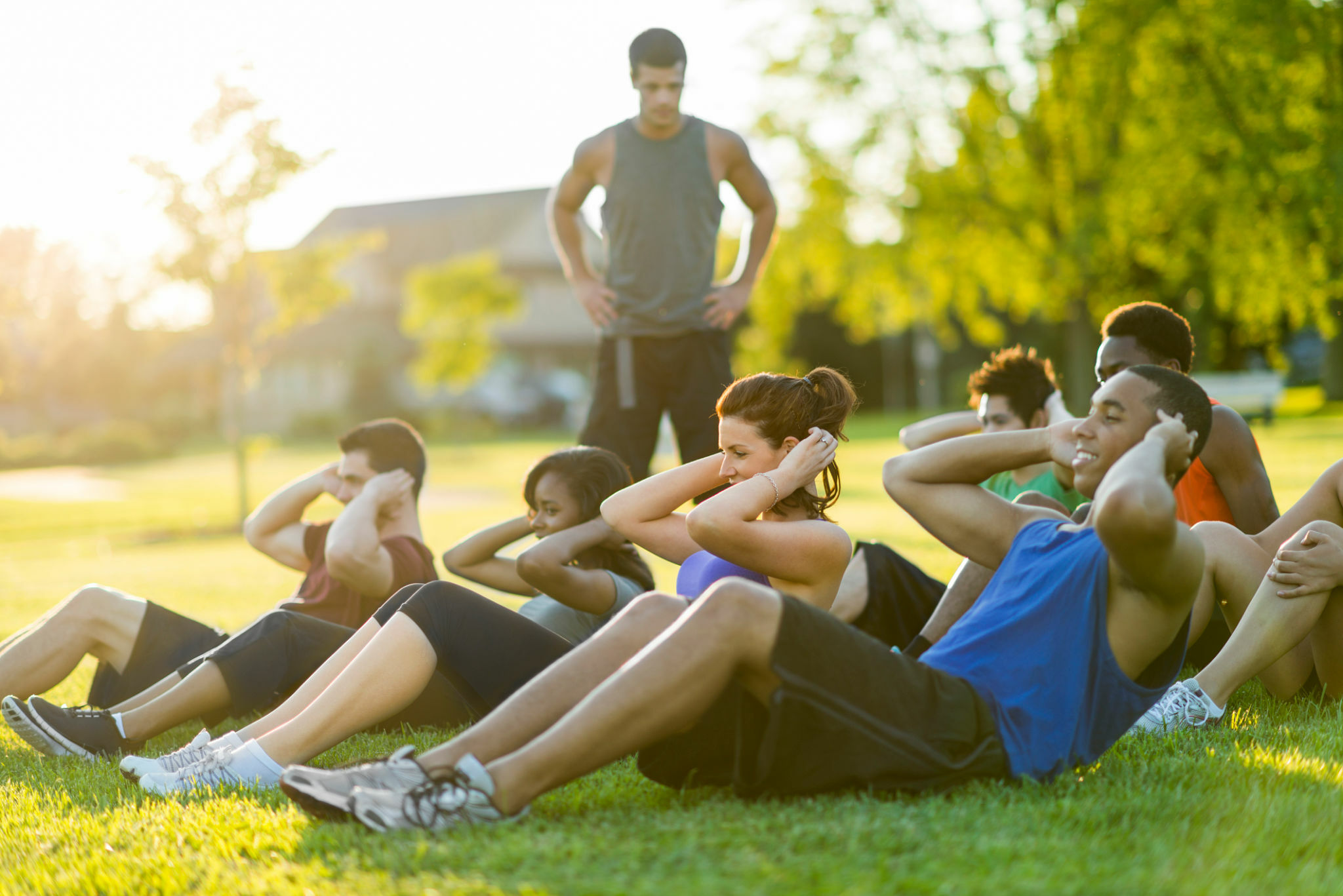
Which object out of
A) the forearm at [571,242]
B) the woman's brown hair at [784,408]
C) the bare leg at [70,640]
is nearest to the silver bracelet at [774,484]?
the woman's brown hair at [784,408]

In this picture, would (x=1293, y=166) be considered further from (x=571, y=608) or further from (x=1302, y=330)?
(x=1302, y=330)

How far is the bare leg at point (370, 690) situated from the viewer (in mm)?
3535

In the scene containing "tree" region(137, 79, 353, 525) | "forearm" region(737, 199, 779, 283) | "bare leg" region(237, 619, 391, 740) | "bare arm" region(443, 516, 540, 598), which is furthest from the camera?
"tree" region(137, 79, 353, 525)

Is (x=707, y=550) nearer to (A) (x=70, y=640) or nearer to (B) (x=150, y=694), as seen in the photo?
(B) (x=150, y=694)

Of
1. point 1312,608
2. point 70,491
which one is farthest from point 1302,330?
point 1312,608

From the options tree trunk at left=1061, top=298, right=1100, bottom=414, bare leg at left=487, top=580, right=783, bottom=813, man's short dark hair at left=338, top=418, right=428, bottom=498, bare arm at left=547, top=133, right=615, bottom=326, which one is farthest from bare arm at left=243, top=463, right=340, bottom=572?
tree trunk at left=1061, top=298, right=1100, bottom=414

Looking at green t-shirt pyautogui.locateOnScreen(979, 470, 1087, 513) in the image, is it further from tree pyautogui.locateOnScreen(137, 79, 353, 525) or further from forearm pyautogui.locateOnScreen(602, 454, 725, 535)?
tree pyautogui.locateOnScreen(137, 79, 353, 525)

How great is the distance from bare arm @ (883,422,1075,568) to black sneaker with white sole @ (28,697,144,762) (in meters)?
2.84

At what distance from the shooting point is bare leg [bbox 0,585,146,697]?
15.6 feet

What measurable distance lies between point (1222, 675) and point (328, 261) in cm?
1776

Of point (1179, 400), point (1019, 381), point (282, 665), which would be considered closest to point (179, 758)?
point (282, 665)

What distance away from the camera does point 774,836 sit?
2.84m

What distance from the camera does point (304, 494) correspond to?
5590mm

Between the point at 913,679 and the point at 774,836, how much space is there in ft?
1.67
